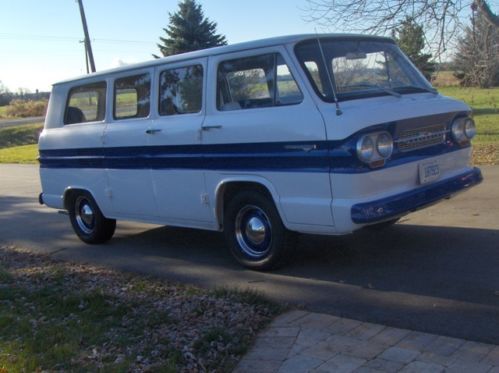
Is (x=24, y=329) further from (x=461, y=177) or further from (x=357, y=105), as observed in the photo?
(x=461, y=177)

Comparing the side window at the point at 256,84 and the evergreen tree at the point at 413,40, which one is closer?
the side window at the point at 256,84

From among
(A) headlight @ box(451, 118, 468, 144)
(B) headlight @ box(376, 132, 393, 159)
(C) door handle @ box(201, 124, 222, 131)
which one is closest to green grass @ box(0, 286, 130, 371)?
(C) door handle @ box(201, 124, 222, 131)

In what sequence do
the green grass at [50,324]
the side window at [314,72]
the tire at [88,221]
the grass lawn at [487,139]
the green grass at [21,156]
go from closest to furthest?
1. the green grass at [50,324]
2. the side window at [314,72]
3. the tire at [88,221]
4. the grass lawn at [487,139]
5. the green grass at [21,156]

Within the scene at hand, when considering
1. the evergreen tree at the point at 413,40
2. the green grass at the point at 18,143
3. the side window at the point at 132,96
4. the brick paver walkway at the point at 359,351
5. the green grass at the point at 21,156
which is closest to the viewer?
the brick paver walkway at the point at 359,351

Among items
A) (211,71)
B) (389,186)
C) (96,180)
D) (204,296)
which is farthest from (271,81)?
(96,180)

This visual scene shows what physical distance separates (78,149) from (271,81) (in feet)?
10.5

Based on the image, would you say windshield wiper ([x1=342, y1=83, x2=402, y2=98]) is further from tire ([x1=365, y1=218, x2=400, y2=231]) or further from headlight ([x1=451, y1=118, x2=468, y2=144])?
tire ([x1=365, y1=218, x2=400, y2=231])

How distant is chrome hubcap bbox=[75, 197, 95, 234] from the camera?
810 centimetres

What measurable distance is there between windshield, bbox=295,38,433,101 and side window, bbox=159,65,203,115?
1244 millimetres

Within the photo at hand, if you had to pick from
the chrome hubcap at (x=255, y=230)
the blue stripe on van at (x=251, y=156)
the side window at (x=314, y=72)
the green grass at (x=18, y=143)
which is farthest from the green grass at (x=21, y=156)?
the side window at (x=314, y=72)

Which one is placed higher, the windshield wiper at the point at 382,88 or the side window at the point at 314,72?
the side window at the point at 314,72

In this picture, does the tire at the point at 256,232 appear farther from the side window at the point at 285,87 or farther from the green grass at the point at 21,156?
the green grass at the point at 21,156

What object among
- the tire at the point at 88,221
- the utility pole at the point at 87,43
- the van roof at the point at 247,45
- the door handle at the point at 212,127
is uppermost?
the utility pole at the point at 87,43

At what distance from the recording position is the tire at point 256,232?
228 inches
